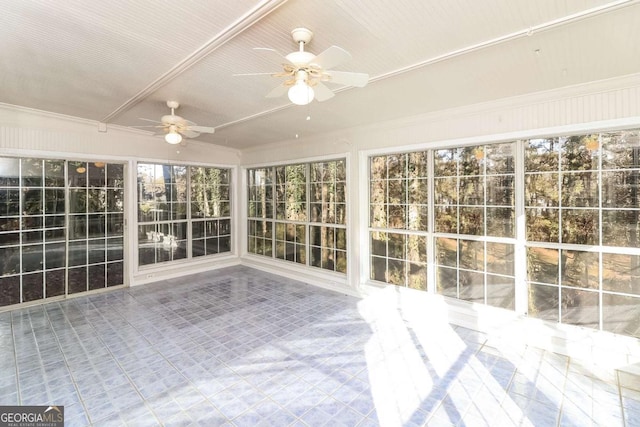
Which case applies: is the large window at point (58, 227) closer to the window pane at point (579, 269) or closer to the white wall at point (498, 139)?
the white wall at point (498, 139)

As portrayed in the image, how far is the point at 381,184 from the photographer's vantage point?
4.96 m

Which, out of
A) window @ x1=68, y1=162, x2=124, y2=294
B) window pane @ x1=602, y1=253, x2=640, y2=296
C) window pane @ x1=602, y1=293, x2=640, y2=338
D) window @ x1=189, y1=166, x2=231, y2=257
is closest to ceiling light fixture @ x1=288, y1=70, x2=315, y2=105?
window pane @ x1=602, y1=253, x2=640, y2=296

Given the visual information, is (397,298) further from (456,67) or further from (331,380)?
(456,67)

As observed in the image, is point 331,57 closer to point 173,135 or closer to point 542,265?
point 173,135

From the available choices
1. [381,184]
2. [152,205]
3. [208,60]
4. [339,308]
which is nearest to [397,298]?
[339,308]

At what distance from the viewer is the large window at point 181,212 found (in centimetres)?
593

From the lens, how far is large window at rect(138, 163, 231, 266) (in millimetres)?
5930

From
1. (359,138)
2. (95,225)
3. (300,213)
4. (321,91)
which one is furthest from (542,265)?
(95,225)

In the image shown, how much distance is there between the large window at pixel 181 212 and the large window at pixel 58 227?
433 millimetres

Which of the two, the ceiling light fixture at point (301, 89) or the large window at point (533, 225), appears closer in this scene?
the ceiling light fixture at point (301, 89)

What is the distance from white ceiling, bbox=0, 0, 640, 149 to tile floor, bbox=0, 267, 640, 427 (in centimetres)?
286

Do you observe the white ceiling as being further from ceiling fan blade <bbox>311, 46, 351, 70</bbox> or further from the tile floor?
Result: the tile floor

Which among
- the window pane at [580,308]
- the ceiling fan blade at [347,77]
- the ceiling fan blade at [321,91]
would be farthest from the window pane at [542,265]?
the ceiling fan blade at [321,91]

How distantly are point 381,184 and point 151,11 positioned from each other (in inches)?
146
